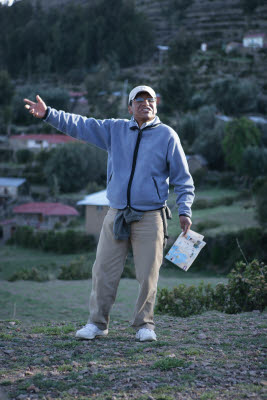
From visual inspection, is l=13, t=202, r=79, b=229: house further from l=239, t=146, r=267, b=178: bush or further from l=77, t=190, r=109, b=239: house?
l=239, t=146, r=267, b=178: bush

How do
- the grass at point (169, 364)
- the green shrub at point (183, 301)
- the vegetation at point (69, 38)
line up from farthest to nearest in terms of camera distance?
1. the vegetation at point (69, 38)
2. the green shrub at point (183, 301)
3. the grass at point (169, 364)

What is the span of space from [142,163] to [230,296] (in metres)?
2.70

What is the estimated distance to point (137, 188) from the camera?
379cm

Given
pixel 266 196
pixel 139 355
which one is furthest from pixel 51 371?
pixel 266 196

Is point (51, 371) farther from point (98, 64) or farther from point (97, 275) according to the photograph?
point (98, 64)

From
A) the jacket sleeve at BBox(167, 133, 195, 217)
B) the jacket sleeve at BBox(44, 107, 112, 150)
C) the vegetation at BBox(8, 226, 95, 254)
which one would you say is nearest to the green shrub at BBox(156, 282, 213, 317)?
the jacket sleeve at BBox(167, 133, 195, 217)

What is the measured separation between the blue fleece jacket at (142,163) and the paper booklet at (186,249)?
0.80ft

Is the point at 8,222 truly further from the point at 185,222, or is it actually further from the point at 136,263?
the point at 185,222

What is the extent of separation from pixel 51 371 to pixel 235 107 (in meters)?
42.4

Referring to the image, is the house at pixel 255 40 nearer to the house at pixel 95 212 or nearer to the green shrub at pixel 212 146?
the green shrub at pixel 212 146

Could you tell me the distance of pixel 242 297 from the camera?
5.95m

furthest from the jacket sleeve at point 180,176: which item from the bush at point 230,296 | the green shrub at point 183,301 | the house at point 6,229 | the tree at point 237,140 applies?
the tree at point 237,140

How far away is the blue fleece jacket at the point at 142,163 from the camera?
380cm

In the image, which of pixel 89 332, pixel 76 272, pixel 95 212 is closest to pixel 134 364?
pixel 89 332
